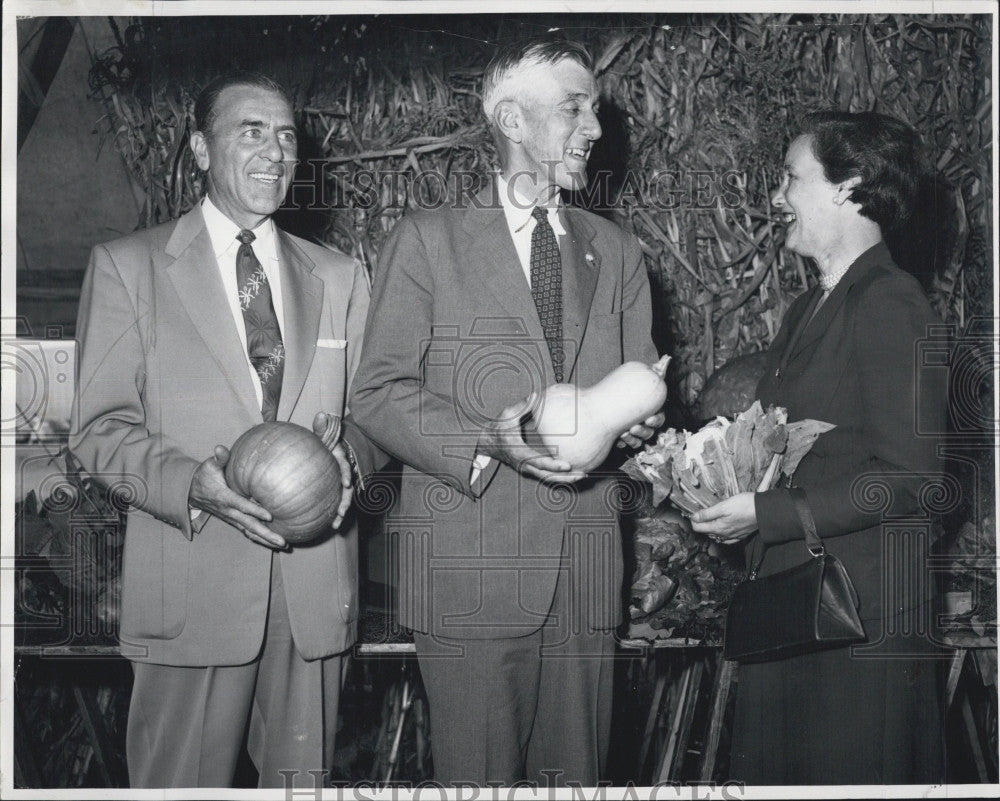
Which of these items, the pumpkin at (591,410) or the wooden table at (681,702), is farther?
the wooden table at (681,702)

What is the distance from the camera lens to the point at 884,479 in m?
2.94

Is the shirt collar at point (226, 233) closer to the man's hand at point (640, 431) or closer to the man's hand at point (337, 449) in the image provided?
the man's hand at point (337, 449)

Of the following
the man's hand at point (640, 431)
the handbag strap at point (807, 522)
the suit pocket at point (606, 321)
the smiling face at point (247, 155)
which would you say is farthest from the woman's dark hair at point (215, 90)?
the handbag strap at point (807, 522)

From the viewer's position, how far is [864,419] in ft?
9.71

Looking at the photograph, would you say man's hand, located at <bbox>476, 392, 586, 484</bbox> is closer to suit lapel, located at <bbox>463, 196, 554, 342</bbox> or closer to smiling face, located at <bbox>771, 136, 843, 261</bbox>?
suit lapel, located at <bbox>463, 196, 554, 342</bbox>

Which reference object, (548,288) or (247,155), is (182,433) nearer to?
(247,155)

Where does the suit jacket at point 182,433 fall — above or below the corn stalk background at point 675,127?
below

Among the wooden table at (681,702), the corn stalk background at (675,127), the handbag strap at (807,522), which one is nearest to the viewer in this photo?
the handbag strap at (807,522)

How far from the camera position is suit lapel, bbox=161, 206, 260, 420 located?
3.05 meters

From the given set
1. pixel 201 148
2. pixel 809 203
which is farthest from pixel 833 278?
pixel 201 148

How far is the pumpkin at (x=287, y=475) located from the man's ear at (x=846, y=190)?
1.60 metres

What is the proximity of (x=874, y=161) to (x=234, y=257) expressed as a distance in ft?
6.01

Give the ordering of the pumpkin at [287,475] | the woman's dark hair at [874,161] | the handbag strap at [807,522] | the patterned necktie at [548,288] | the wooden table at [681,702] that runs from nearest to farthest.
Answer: the pumpkin at [287,475] < the handbag strap at [807,522] < the patterned necktie at [548,288] < the woman's dark hair at [874,161] < the wooden table at [681,702]

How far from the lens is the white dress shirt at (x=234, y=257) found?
3082 mm
